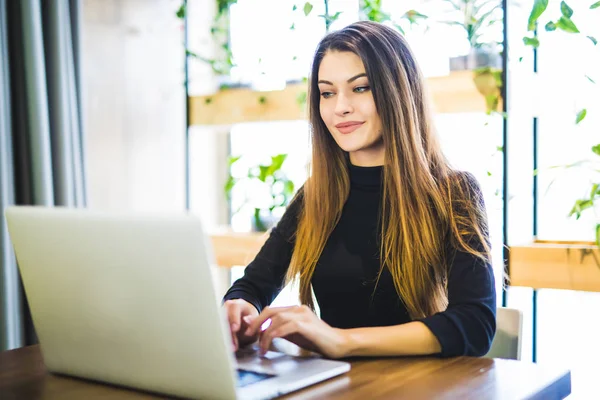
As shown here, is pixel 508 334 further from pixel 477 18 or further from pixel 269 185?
pixel 269 185

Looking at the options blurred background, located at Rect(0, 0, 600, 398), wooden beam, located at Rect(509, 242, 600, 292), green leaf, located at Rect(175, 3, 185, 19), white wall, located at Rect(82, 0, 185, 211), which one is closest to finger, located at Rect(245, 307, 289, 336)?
blurred background, located at Rect(0, 0, 600, 398)

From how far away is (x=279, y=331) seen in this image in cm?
120

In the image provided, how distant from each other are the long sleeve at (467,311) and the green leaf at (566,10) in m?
1.16

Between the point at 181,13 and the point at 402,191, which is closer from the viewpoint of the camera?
the point at 402,191

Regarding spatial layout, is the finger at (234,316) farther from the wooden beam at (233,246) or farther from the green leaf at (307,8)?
the green leaf at (307,8)

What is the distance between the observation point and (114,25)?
3342 millimetres

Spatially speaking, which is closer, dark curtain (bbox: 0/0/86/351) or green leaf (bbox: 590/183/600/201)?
green leaf (bbox: 590/183/600/201)

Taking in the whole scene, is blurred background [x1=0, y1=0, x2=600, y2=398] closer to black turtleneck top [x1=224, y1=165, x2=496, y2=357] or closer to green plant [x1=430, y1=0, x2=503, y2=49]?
green plant [x1=430, y1=0, x2=503, y2=49]

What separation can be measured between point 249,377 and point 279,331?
146 millimetres

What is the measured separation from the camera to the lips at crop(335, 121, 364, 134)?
1.64 metres

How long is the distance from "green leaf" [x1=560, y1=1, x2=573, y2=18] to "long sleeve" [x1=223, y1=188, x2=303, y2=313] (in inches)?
43.4

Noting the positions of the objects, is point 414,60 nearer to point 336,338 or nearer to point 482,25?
point 336,338

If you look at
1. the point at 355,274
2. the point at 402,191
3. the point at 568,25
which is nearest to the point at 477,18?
the point at 568,25

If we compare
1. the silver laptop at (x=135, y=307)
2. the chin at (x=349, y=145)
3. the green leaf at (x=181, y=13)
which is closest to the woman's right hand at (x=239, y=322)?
the silver laptop at (x=135, y=307)
